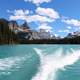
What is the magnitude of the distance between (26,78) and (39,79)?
1.12 meters

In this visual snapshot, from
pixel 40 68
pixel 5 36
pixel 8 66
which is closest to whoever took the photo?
pixel 40 68

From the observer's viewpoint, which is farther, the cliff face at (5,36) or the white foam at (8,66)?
the cliff face at (5,36)

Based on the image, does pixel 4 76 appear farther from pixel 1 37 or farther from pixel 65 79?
pixel 1 37

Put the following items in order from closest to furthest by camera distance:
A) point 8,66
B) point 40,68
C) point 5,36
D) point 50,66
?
point 40,68, point 50,66, point 8,66, point 5,36

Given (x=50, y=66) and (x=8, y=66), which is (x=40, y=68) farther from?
(x=8, y=66)

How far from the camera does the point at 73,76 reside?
12.3 metres

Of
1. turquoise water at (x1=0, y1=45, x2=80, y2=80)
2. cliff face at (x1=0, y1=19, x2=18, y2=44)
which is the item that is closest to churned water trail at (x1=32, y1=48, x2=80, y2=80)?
turquoise water at (x1=0, y1=45, x2=80, y2=80)

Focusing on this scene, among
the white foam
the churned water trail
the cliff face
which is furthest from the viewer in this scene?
the cliff face

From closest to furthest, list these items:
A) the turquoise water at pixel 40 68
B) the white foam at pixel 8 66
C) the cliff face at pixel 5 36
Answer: the turquoise water at pixel 40 68 < the white foam at pixel 8 66 < the cliff face at pixel 5 36

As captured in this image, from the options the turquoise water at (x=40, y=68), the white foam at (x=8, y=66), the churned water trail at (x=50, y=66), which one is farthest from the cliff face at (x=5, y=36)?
the white foam at (x=8, y=66)

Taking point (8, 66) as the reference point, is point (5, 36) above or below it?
above

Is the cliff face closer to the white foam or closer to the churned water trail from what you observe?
the churned water trail

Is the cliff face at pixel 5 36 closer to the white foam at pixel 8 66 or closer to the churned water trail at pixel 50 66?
the churned water trail at pixel 50 66

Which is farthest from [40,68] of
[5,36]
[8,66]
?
[5,36]
